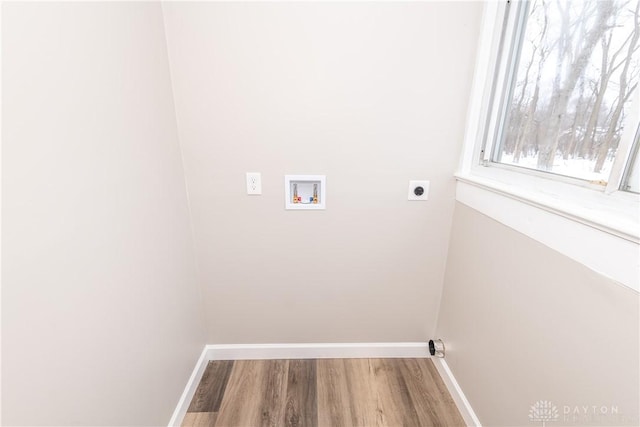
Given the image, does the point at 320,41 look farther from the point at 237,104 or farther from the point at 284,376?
the point at 284,376

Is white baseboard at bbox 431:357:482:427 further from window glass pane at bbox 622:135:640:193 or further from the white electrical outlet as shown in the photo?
the white electrical outlet

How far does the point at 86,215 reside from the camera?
2.40ft

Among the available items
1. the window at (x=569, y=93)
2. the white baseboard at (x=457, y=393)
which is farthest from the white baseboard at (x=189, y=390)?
the window at (x=569, y=93)

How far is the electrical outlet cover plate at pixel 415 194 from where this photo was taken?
1339 millimetres

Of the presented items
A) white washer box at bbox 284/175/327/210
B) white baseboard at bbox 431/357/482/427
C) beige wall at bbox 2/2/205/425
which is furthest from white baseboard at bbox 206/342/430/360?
white washer box at bbox 284/175/327/210

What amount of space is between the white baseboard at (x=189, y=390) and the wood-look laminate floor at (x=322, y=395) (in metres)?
0.03

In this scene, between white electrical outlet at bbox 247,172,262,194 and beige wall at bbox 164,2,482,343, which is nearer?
beige wall at bbox 164,2,482,343

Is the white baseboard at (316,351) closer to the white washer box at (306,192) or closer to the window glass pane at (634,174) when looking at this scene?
the white washer box at (306,192)

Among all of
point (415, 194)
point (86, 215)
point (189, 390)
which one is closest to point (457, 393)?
point (415, 194)

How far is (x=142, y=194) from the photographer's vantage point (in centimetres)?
98

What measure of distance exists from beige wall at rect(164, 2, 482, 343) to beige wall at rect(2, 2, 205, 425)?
207 mm

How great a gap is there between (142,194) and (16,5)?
566 mm

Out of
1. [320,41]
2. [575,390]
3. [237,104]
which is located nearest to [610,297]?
[575,390]

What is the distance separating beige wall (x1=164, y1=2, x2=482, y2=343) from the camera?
115 cm
